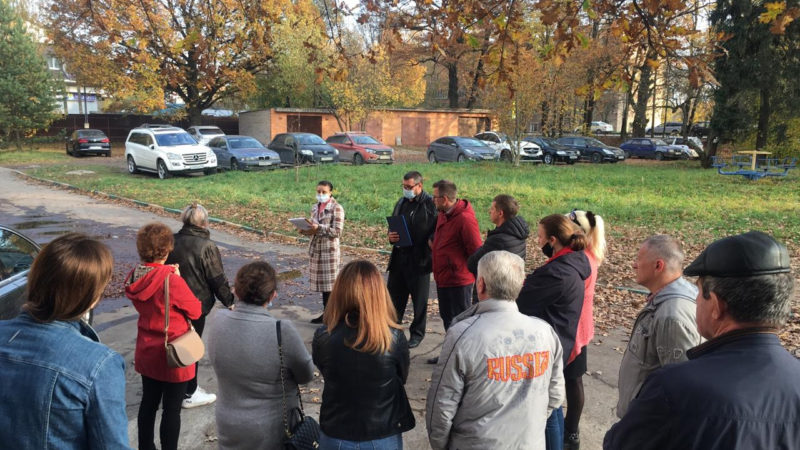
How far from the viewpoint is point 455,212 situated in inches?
212

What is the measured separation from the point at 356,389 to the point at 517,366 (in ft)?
2.63

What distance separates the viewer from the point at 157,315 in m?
3.50

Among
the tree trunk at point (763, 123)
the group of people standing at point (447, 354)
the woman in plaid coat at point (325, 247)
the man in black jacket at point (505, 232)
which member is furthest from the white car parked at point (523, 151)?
the group of people standing at point (447, 354)

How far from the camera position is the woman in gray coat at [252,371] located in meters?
2.91

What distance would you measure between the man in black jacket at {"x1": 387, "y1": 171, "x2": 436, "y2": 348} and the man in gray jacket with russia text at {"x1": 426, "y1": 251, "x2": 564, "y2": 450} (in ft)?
9.91

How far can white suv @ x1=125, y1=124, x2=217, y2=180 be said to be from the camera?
67.6 feet

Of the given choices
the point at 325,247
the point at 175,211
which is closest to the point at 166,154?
the point at 175,211

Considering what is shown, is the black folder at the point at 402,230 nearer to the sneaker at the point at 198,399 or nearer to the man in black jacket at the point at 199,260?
the man in black jacket at the point at 199,260

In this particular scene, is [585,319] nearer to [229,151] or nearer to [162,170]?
[162,170]

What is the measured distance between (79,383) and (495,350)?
174 centimetres

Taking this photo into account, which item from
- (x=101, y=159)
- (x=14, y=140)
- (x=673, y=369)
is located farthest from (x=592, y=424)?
(x=14, y=140)

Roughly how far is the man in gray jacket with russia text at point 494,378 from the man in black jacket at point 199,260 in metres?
2.32

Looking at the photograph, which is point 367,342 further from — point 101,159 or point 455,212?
point 101,159

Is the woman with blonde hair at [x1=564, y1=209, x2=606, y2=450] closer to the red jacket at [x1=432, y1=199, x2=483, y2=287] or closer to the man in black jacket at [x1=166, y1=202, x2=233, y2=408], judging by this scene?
the red jacket at [x1=432, y1=199, x2=483, y2=287]
